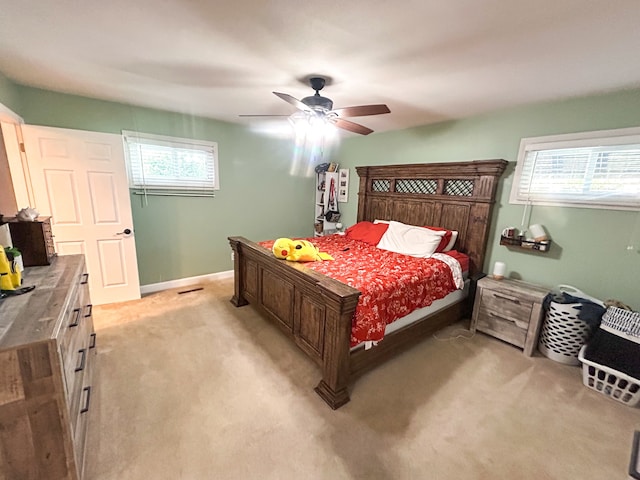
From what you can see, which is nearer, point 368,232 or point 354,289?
point 354,289

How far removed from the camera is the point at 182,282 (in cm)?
369

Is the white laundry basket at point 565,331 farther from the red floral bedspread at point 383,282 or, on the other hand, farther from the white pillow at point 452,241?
the white pillow at point 452,241

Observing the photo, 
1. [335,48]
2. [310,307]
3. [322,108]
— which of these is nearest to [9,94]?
[322,108]

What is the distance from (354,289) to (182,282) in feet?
9.53

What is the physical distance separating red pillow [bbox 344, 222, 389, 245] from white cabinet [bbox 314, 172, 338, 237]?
Answer: 2.77 ft

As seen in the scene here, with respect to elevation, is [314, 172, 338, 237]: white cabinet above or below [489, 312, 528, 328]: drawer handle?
above

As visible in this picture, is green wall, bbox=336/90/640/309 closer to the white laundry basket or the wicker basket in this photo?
the white laundry basket

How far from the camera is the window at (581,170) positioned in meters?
2.13

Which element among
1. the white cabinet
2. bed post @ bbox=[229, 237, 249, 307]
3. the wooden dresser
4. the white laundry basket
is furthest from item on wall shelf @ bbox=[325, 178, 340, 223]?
the wooden dresser

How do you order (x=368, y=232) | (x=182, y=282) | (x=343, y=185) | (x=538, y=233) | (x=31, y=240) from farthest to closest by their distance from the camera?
(x=343, y=185) < (x=182, y=282) < (x=368, y=232) < (x=538, y=233) < (x=31, y=240)

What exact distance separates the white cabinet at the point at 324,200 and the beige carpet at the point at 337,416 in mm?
2495

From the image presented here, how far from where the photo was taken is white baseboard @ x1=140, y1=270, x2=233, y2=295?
344 cm

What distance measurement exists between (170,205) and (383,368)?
10.3ft

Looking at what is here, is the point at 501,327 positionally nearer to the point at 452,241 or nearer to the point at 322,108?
the point at 452,241
